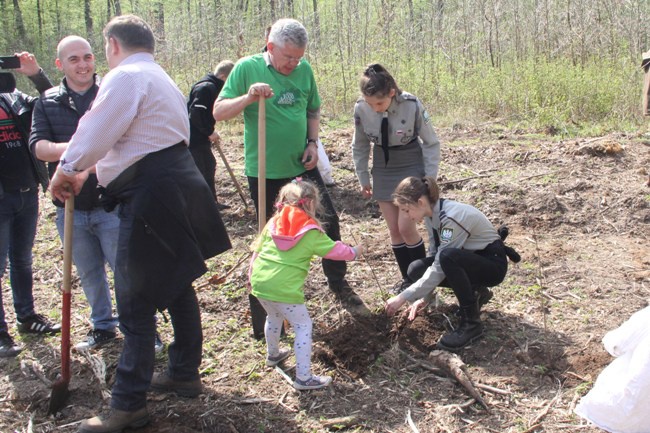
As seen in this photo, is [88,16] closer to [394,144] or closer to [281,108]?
[281,108]

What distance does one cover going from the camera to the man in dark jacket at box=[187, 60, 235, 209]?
697 centimetres

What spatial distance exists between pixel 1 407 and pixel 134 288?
A: 136cm

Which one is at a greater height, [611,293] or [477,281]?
[477,281]

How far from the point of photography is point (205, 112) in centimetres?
702

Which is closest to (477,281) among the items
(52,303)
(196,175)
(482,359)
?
(482,359)

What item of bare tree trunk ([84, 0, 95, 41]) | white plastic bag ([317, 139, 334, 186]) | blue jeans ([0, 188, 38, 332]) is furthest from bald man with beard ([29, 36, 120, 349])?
bare tree trunk ([84, 0, 95, 41])

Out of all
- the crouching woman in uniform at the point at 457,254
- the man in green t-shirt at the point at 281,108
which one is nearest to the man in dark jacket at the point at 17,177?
the man in green t-shirt at the point at 281,108

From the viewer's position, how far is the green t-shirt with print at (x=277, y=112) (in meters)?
4.38

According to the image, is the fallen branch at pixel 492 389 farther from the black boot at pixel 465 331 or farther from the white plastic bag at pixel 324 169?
the white plastic bag at pixel 324 169

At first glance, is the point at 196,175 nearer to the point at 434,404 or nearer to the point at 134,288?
the point at 134,288

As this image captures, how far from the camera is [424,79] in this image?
12.5m

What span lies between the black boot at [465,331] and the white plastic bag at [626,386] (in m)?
1.11

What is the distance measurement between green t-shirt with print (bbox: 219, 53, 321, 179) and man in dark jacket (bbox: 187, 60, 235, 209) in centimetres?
257

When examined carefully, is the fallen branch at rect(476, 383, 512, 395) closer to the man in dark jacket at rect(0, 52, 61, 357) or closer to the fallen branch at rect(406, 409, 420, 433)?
the fallen branch at rect(406, 409, 420, 433)
